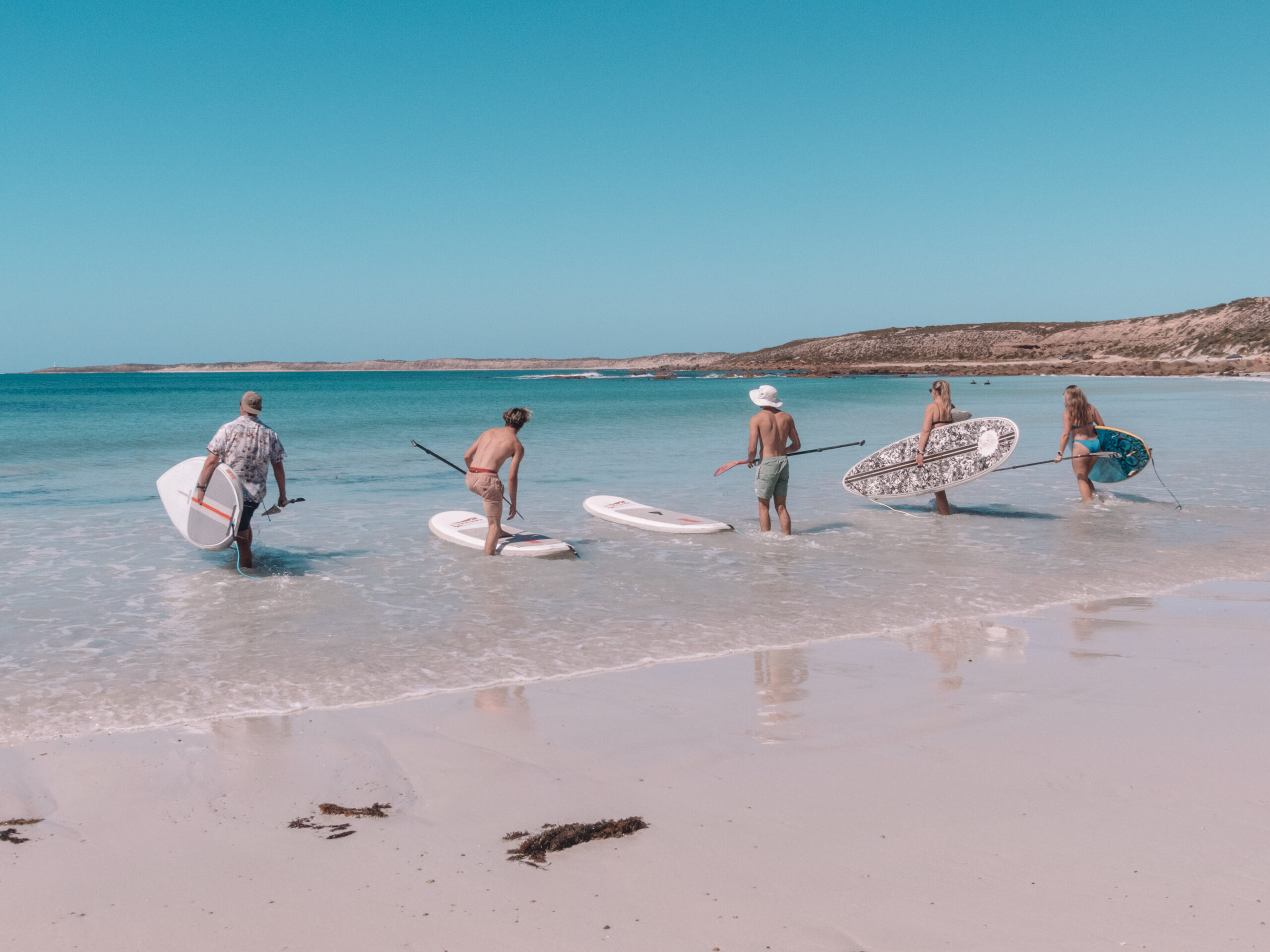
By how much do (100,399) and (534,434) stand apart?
49.6 m

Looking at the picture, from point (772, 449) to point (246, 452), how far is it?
5.16 metres

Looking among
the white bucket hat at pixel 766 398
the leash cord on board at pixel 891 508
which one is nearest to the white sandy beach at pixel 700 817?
the white bucket hat at pixel 766 398

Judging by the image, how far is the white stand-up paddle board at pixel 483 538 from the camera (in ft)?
29.3

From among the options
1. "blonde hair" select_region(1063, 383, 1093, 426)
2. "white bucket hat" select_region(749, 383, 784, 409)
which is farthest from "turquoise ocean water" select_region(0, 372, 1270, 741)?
"white bucket hat" select_region(749, 383, 784, 409)

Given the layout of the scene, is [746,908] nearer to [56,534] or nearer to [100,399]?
[56,534]

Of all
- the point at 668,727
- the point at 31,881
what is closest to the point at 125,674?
the point at 31,881

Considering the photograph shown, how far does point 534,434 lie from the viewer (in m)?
27.8

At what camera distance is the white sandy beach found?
281cm

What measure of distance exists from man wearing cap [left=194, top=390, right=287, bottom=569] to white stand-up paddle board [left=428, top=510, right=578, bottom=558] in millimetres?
1996

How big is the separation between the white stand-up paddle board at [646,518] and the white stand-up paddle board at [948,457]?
2572mm

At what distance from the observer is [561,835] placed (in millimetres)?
3346

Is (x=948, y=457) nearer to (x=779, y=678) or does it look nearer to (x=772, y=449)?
(x=772, y=449)

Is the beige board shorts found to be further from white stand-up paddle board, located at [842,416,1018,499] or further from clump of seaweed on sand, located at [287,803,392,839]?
white stand-up paddle board, located at [842,416,1018,499]

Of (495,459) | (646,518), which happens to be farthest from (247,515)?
(646,518)
